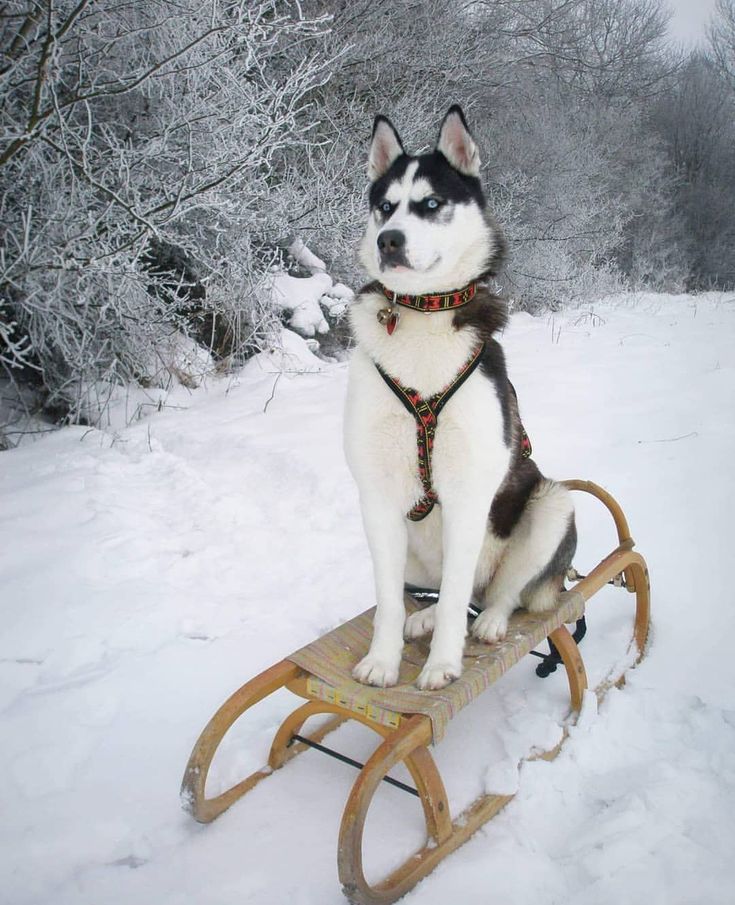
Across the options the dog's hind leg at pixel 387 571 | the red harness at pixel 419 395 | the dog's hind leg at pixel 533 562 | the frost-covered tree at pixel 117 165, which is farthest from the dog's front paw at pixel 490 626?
the frost-covered tree at pixel 117 165

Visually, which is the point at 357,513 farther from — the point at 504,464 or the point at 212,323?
the point at 212,323

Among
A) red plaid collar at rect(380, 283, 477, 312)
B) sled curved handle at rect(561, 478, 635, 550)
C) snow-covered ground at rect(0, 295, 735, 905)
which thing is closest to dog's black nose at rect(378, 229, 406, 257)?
red plaid collar at rect(380, 283, 477, 312)

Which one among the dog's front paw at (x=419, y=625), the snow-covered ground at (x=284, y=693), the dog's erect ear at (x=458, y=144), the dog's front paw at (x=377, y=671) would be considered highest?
the dog's erect ear at (x=458, y=144)

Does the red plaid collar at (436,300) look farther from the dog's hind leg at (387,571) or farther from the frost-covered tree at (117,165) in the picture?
the frost-covered tree at (117,165)

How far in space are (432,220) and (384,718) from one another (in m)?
1.38

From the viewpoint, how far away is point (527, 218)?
10.1m

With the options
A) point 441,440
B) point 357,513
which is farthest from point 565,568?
point 357,513

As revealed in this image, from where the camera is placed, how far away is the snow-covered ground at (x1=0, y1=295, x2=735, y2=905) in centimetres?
163

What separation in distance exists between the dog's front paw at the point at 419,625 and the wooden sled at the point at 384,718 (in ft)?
0.16

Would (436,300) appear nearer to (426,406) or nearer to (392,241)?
(392,241)

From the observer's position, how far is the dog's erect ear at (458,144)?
1.96 meters

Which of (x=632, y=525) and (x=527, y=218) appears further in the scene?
(x=527, y=218)

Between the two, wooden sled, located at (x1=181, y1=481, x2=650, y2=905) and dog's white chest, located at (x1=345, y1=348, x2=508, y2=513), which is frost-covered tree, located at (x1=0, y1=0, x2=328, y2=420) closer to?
dog's white chest, located at (x1=345, y1=348, x2=508, y2=513)

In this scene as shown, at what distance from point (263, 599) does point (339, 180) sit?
4735 mm
